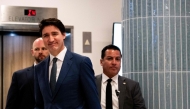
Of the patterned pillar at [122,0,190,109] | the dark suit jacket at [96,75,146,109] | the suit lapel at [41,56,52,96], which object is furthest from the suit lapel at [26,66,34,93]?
the patterned pillar at [122,0,190,109]

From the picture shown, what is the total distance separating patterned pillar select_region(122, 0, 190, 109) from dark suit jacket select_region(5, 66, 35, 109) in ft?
3.73

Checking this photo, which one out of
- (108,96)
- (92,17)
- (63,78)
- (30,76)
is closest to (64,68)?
(63,78)

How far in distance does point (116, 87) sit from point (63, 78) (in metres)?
1.58

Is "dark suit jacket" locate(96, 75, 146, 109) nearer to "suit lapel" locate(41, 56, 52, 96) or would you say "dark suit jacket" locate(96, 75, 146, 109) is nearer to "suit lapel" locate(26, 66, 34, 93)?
"suit lapel" locate(26, 66, 34, 93)

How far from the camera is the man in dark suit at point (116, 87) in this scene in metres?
4.14

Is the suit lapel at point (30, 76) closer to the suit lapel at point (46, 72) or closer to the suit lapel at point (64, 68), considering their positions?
the suit lapel at point (46, 72)

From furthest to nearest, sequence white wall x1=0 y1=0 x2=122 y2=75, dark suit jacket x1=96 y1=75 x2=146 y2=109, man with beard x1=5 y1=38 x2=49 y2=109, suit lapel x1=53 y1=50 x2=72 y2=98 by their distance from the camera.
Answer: white wall x1=0 y1=0 x2=122 y2=75, dark suit jacket x1=96 y1=75 x2=146 y2=109, man with beard x1=5 y1=38 x2=49 y2=109, suit lapel x1=53 y1=50 x2=72 y2=98

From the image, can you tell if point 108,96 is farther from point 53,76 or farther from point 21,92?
point 53,76

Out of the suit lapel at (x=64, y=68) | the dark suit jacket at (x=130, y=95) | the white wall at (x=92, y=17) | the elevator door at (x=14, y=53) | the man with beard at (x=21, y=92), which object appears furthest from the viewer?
the elevator door at (x=14, y=53)

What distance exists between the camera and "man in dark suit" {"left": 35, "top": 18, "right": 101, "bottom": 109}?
2.79 metres

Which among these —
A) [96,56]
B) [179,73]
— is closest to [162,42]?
[179,73]

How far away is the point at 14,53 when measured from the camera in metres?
6.63

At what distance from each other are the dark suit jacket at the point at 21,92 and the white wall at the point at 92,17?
9.08ft

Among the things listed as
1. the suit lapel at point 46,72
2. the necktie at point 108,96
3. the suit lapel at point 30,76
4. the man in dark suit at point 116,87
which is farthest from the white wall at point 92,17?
the suit lapel at point 46,72
